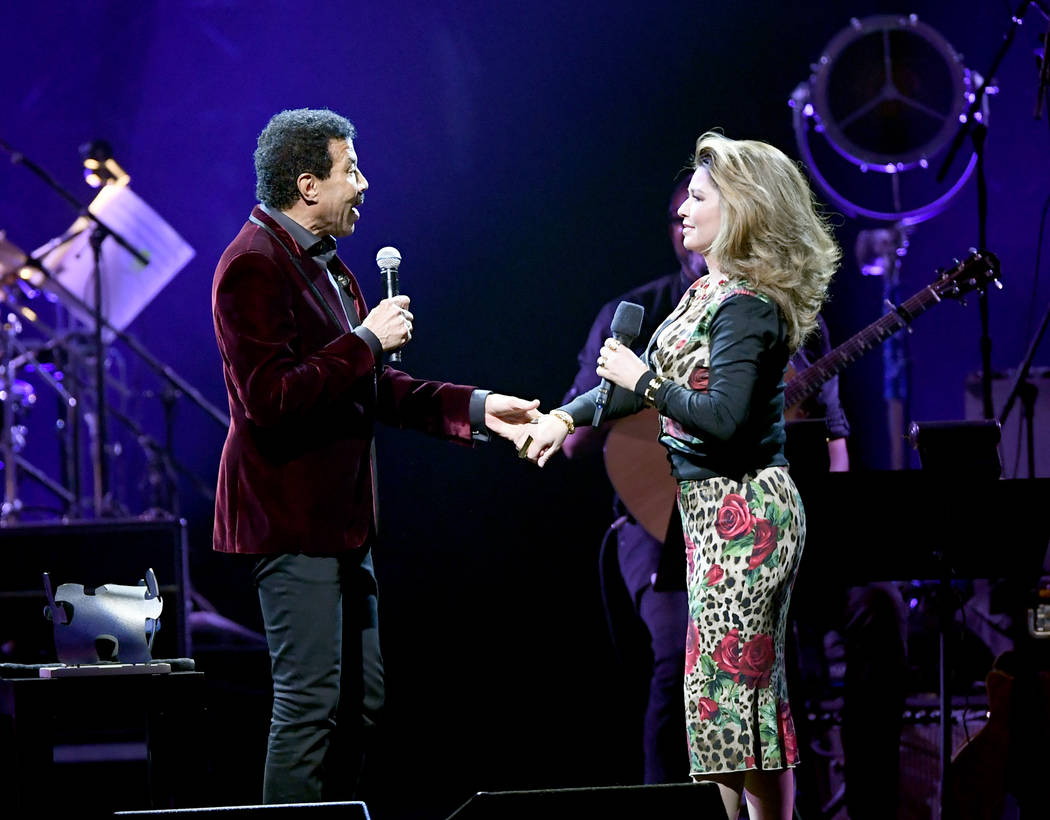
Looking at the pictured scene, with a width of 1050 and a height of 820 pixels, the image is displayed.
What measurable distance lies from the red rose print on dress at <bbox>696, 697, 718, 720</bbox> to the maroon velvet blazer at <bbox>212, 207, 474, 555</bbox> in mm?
825

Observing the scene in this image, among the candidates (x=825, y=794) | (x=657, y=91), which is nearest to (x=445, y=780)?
(x=825, y=794)

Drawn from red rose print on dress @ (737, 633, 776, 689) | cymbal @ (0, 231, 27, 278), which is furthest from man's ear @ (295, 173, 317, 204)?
cymbal @ (0, 231, 27, 278)

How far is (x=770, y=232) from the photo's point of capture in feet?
8.66

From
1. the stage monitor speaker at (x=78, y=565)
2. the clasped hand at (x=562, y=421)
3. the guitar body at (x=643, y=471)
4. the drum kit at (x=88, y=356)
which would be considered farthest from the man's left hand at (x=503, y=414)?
the drum kit at (x=88, y=356)

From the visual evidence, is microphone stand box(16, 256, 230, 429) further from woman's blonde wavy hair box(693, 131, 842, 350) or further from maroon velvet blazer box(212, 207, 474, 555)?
woman's blonde wavy hair box(693, 131, 842, 350)

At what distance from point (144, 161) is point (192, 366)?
91cm

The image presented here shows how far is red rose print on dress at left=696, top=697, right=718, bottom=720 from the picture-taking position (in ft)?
8.37

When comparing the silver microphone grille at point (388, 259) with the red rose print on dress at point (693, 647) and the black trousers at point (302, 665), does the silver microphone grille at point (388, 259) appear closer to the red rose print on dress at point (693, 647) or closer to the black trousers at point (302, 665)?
the black trousers at point (302, 665)

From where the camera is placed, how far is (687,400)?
2543 mm

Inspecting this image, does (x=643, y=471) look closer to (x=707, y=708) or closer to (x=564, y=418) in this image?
(x=564, y=418)

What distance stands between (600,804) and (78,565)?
247cm

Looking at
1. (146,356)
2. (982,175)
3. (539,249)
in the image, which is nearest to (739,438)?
(982,175)

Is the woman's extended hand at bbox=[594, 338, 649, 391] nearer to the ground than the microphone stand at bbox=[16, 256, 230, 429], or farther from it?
nearer to the ground

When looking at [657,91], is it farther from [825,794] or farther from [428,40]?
[825,794]
